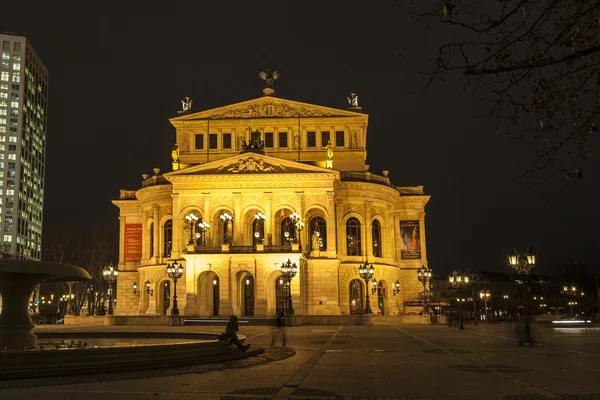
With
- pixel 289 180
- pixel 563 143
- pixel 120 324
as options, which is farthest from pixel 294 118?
pixel 563 143

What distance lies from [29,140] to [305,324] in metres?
111

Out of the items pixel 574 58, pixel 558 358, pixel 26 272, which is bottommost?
pixel 558 358

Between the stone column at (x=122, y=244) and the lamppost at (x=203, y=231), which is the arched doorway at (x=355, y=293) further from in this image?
the stone column at (x=122, y=244)

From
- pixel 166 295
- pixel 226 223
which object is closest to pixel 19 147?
pixel 166 295

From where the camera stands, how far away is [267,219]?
61.0m

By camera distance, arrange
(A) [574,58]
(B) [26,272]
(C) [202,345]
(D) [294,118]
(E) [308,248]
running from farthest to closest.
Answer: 1. (D) [294,118]
2. (E) [308,248]
3. (C) [202,345]
4. (B) [26,272]
5. (A) [574,58]

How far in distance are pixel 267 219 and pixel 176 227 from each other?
8803 mm

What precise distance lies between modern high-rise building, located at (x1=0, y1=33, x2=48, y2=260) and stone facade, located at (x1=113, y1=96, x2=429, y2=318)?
72.8 meters

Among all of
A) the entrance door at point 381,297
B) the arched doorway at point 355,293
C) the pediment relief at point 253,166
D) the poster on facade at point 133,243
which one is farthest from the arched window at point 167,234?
the entrance door at point 381,297

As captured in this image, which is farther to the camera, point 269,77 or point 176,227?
point 269,77

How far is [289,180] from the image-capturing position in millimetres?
61562

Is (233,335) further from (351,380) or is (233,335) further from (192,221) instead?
(192,221)

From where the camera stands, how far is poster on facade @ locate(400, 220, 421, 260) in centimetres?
7050

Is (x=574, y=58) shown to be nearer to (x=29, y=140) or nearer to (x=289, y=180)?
(x=289, y=180)
